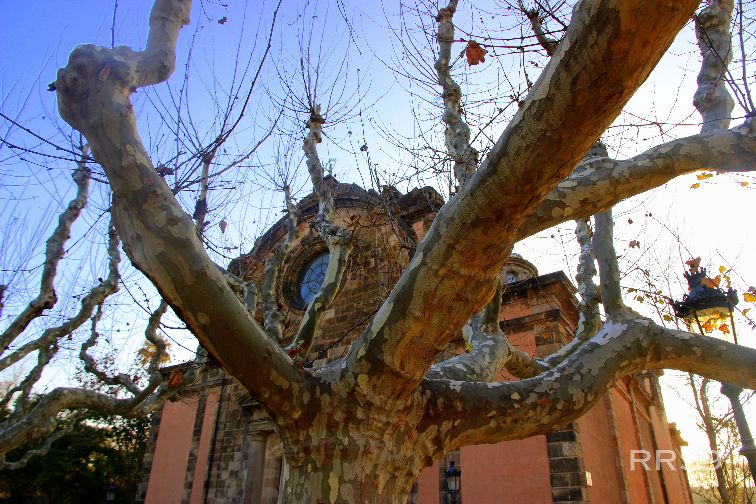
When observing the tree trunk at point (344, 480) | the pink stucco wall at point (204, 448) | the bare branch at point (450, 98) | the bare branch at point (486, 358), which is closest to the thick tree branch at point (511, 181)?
the tree trunk at point (344, 480)

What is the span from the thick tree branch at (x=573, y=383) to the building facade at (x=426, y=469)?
3.11m

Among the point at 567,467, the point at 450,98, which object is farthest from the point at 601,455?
the point at 450,98

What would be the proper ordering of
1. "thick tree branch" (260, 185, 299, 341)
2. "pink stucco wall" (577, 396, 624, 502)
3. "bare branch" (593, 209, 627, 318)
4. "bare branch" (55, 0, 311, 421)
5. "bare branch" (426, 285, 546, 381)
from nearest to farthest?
1. "bare branch" (55, 0, 311, 421)
2. "bare branch" (426, 285, 546, 381)
3. "bare branch" (593, 209, 627, 318)
4. "thick tree branch" (260, 185, 299, 341)
5. "pink stucco wall" (577, 396, 624, 502)

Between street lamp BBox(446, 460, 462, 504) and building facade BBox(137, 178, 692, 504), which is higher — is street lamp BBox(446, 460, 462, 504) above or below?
below

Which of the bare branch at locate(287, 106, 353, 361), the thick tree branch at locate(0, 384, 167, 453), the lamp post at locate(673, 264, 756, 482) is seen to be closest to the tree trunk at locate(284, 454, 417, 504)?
the bare branch at locate(287, 106, 353, 361)

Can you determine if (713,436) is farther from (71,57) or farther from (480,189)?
(71,57)

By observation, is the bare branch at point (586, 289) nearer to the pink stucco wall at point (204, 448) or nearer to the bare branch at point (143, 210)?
the bare branch at point (143, 210)

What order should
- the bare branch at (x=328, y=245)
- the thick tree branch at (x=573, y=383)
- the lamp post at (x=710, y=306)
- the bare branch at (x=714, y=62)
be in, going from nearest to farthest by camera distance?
1. the thick tree branch at (x=573, y=383)
2. the bare branch at (x=714, y=62)
3. the bare branch at (x=328, y=245)
4. the lamp post at (x=710, y=306)

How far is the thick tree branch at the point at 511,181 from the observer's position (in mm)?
1728

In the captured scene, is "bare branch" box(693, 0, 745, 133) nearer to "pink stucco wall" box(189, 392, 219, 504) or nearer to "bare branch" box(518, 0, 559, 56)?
"bare branch" box(518, 0, 559, 56)

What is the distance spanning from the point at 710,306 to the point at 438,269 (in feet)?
14.6

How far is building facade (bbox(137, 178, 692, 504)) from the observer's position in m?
7.74

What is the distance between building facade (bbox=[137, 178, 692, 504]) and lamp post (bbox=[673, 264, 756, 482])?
2.65 m

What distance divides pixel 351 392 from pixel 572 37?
1.92 meters
